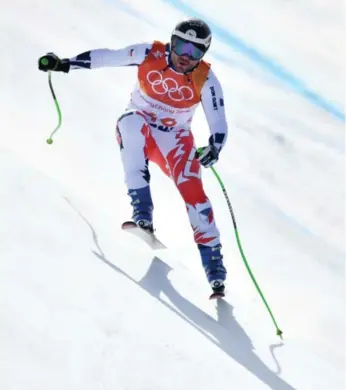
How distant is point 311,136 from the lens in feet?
35.4

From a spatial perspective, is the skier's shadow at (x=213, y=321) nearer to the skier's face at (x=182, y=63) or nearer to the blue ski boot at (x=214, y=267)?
the blue ski boot at (x=214, y=267)

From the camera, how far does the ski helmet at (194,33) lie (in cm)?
574

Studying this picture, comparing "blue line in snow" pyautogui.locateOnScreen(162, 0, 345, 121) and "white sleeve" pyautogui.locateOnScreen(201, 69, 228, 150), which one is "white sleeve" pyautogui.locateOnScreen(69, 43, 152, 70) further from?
"blue line in snow" pyautogui.locateOnScreen(162, 0, 345, 121)

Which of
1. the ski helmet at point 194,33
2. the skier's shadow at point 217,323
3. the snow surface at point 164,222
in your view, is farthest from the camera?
the ski helmet at point 194,33

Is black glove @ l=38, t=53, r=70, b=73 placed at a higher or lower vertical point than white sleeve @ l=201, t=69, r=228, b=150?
lower

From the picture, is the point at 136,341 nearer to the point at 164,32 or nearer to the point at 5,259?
the point at 5,259

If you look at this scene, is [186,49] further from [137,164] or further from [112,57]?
[137,164]

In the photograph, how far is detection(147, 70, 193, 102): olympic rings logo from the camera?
606cm

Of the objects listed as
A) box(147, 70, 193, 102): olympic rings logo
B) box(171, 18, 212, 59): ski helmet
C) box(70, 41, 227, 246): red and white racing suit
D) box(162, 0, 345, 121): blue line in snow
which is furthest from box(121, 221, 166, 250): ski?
box(162, 0, 345, 121): blue line in snow

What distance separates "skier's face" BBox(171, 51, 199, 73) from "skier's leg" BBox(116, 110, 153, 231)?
51 centimetres

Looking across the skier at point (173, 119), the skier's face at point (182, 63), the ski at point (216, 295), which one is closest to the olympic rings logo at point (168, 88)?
the skier at point (173, 119)

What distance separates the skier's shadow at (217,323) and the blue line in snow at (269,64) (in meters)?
6.72

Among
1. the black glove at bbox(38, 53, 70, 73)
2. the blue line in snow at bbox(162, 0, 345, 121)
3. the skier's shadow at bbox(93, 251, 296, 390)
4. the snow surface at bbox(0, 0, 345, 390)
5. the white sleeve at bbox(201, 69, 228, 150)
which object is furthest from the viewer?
the blue line in snow at bbox(162, 0, 345, 121)

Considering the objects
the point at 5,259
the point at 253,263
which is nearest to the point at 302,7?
the point at 253,263
